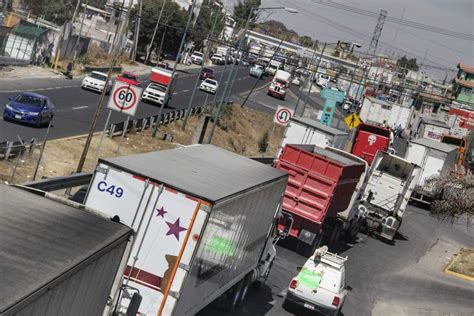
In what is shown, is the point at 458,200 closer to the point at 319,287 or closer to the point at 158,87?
the point at 319,287

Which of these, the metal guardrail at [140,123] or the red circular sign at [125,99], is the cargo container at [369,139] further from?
the red circular sign at [125,99]

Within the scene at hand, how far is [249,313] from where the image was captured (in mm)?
21391

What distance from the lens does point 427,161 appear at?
53500 millimetres

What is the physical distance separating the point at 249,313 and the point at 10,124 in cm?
2095

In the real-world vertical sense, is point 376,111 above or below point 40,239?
above

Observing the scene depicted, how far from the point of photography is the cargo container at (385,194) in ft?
129

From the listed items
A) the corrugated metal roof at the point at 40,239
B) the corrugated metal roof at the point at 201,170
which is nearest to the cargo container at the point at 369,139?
the corrugated metal roof at the point at 201,170

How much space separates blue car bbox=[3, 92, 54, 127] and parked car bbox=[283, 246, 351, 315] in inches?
793

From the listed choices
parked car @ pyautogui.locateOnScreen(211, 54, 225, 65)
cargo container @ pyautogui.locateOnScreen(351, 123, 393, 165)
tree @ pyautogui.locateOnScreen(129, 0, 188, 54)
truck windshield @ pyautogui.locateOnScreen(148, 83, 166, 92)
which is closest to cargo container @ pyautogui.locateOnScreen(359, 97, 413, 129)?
tree @ pyautogui.locateOnScreen(129, 0, 188, 54)

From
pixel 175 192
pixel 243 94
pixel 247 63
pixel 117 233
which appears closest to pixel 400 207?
pixel 175 192

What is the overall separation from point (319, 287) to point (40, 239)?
Result: 47.2ft

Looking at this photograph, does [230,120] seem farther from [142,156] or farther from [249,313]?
[142,156]

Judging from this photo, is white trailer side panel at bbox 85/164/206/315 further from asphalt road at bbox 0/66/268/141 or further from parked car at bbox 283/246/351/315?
asphalt road at bbox 0/66/268/141

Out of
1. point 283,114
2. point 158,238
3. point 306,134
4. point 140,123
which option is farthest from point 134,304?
point 140,123
